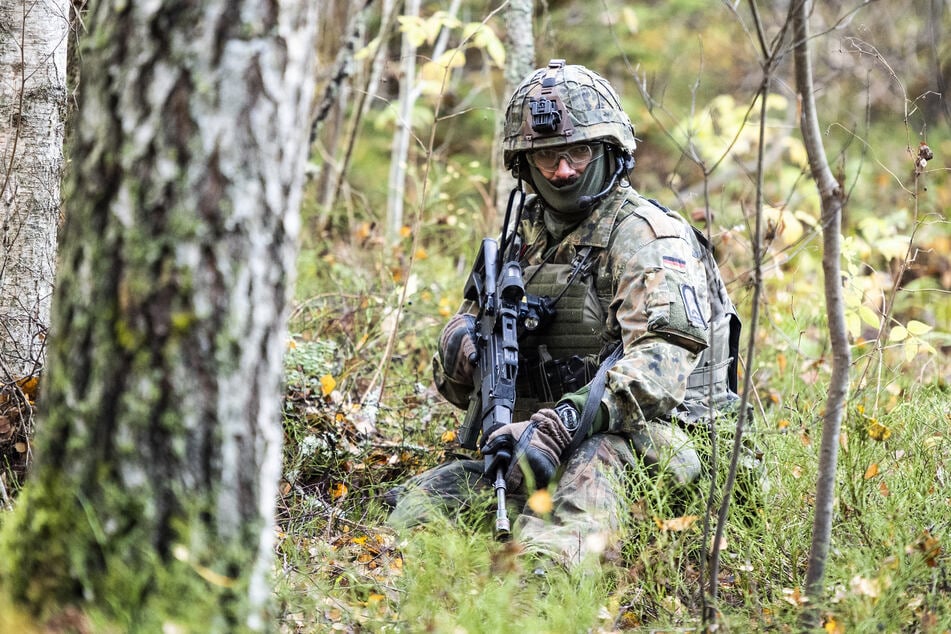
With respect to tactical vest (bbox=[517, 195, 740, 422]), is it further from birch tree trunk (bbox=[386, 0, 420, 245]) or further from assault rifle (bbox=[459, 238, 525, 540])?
birch tree trunk (bbox=[386, 0, 420, 245])

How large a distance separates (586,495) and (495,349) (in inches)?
27.6

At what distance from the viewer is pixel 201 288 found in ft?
6.25

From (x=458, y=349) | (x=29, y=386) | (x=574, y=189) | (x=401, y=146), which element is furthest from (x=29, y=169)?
(x=401, y=146)

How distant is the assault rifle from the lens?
143 inches

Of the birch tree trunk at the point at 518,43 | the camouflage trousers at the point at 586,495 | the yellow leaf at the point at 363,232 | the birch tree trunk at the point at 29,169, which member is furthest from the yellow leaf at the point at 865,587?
the yellow leaf at the point at 363,232

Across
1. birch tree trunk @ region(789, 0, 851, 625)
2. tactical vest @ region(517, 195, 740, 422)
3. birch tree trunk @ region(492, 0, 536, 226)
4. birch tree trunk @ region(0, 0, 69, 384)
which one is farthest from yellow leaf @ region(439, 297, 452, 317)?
birch tree trunk @ region(789, 0, 851, 625)

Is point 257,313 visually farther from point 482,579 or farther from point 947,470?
point 947,470

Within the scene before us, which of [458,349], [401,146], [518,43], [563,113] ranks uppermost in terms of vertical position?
[518,43]

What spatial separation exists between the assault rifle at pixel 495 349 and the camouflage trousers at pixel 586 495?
0.23 metres

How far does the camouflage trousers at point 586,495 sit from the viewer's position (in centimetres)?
318

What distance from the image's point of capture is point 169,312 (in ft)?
6.23

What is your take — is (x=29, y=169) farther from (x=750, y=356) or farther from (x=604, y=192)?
(x=750, y=356)

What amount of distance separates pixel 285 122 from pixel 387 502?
217cm

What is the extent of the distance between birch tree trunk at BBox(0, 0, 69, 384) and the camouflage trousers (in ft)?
4.94
